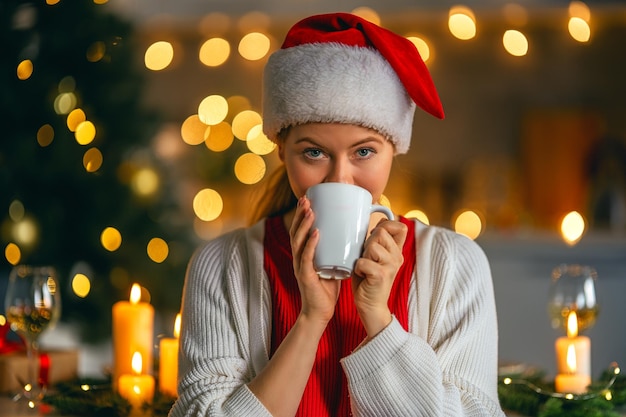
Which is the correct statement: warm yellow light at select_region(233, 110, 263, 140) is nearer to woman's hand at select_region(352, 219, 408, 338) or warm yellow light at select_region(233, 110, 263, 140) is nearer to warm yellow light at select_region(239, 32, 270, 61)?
warm yellow light at select_region(239, 32, 270, 61)

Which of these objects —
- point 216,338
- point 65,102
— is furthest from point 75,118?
point 216,338

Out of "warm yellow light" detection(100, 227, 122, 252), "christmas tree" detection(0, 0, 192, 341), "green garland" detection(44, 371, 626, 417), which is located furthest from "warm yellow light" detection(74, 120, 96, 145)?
"green garland" detection(44, 371, 626, 417)

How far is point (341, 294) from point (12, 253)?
165 cm

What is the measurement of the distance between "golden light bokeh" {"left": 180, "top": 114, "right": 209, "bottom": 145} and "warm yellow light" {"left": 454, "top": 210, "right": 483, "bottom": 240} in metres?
1.15

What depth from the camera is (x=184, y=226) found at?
112 inches

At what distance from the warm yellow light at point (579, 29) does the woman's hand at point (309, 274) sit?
8.60ft

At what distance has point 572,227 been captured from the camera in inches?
131

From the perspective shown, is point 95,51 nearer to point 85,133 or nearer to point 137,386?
point 85,133

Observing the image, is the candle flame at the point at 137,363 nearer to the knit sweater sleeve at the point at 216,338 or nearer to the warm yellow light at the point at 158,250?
the knit sweater sleeve at the point at 216,338

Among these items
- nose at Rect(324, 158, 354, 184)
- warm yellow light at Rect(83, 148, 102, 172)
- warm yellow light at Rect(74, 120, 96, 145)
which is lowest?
nose at Rect(324, 158, 354, 184)

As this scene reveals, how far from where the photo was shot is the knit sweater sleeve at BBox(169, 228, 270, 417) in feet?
3.48

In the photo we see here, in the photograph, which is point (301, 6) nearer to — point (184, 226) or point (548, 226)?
point (184, 226)

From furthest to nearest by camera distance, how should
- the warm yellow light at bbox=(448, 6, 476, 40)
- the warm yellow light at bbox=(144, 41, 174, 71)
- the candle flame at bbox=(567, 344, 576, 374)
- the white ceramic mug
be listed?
the warm yellow light at bbox=(144, 41, 174, 71)
the warm yellow light at bbox=(448, 6, 476, 40)
the candle flame at bbox=(567, 344, 576, 374)
the white ceramic mug

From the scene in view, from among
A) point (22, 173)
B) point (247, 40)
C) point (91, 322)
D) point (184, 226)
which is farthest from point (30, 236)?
point (247, 40)
